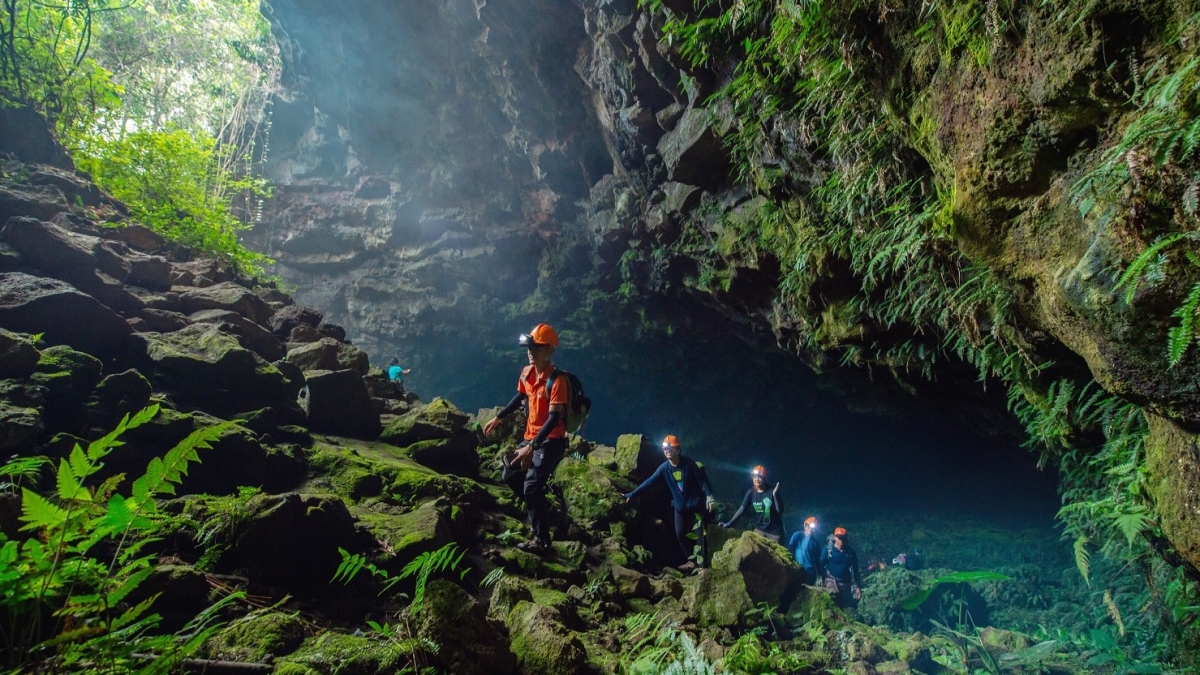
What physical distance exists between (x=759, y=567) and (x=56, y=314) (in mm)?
7745

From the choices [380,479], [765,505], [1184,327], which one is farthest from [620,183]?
[1184,327]

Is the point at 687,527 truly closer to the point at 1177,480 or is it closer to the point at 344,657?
the point at 1177,480

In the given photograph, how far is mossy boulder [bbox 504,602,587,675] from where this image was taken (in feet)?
8.28

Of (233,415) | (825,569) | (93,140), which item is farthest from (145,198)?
(825,569)

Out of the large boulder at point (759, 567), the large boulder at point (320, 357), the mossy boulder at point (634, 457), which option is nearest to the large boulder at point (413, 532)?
the large boulder at point (759, 567)

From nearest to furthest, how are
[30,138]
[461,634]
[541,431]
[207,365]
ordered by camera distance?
[461,634] < [541,431] < [207,365] < [30,138]

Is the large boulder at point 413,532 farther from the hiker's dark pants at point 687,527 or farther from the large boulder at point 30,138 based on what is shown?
the large boulder at point 30,138

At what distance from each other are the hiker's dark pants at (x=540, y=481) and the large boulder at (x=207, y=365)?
3.38 m

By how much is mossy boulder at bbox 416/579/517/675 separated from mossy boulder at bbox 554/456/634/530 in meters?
3.78

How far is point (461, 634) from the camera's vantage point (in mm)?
2350

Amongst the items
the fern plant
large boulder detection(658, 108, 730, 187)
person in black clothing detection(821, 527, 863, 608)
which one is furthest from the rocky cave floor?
large boulder detection(658, 108, 730, 187)

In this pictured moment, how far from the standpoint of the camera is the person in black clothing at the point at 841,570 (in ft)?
24.6

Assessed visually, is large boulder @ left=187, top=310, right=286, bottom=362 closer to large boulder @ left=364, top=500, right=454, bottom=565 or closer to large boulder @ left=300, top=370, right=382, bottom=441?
large boulder @ left=300, top=370, right=382, bottom=441

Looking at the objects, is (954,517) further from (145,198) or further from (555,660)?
(145,198)
